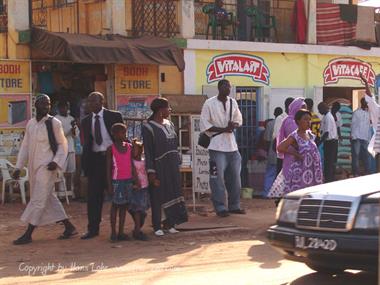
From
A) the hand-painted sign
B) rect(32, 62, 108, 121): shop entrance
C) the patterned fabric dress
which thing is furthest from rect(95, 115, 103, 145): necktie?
the hand-painted sign

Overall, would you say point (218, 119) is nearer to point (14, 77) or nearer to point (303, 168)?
point (303, 168)

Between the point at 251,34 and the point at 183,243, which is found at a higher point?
the point at 251,34

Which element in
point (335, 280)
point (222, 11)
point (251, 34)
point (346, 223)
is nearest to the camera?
point (346, 223)

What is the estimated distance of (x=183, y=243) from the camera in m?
8.56

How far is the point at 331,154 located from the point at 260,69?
2.55 metres

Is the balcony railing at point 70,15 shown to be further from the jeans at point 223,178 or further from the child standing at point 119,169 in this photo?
the child standing at point 119,169

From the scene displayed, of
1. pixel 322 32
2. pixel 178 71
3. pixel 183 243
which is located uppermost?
pixel 322 32

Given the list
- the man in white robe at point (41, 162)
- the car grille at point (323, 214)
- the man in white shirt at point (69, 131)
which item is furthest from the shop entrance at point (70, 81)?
the car grille at point (323, 214)

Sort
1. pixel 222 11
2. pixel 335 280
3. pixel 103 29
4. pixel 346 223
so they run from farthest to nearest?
pixel 222 11 < pixel 103 29 < pixel 335 280 < pixel 346 223

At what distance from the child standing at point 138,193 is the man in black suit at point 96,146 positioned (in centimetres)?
37

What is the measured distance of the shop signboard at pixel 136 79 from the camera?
13.8 metres

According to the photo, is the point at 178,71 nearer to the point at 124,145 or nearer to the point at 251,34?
the point at 251,34

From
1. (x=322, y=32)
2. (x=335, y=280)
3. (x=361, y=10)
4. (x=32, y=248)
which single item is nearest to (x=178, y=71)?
(x=322, y=32)

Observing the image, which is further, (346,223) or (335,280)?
(335,280)
